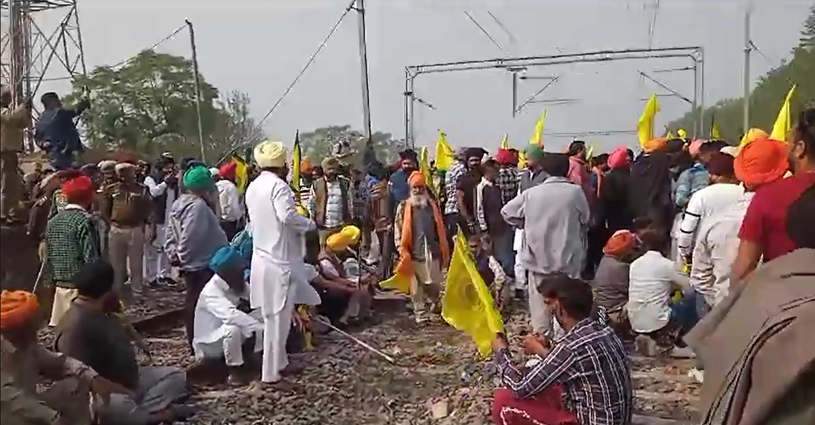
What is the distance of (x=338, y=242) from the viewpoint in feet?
31.6

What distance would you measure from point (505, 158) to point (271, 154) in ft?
16.8

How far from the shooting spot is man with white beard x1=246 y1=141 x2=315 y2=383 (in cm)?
668

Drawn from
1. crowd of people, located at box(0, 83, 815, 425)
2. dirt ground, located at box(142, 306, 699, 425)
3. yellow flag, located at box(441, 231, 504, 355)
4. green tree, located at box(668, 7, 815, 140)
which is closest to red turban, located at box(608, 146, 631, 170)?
crowd of people, located at box(0, 83, 815, 425)

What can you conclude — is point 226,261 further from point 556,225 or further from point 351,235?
point 351,235

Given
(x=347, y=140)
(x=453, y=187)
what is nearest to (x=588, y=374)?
(x=453, y=187)

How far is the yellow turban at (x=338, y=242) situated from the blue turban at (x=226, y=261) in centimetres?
256

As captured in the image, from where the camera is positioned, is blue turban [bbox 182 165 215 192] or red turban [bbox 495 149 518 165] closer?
blue turban [bbox 182 165 215 192]

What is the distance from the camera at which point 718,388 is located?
9.46 feet

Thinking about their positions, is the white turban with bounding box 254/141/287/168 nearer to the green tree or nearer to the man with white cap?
the man with white cap

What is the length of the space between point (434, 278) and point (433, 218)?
677 millimetres

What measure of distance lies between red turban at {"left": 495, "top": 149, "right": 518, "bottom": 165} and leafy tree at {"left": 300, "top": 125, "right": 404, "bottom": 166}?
3517 mm

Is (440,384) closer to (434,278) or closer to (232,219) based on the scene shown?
(434,278)

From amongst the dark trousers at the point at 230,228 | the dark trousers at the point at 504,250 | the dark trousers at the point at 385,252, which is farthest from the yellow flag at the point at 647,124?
the dark trousers at the point at 230,228

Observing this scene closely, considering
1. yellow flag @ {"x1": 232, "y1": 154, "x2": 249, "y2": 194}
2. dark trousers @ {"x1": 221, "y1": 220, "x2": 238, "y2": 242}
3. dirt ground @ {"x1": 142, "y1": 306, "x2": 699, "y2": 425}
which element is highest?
yellow flag @ {"x1": 232, "y1": 154, "x2": 249, "y2": 194}
